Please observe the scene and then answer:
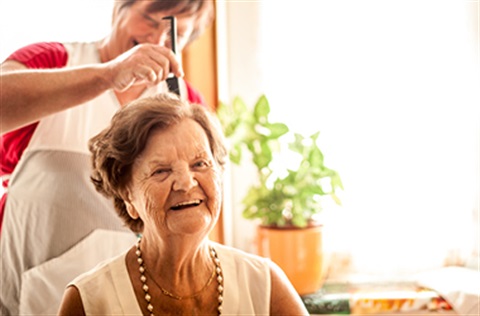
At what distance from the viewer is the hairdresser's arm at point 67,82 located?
50.5 inches

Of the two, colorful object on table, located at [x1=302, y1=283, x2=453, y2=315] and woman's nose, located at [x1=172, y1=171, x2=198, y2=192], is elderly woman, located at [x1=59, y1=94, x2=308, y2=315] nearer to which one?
woman's nose, located at [x1=172, y1=171, x2=198, y2=192]

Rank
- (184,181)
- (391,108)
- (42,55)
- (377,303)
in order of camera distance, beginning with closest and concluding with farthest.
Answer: (184,181), (42,55), (377,303), (391,108)

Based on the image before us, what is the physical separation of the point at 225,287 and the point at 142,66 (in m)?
0.52

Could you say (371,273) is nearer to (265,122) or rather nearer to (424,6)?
(265,122)

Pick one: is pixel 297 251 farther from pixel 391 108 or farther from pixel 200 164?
pixel 200 164

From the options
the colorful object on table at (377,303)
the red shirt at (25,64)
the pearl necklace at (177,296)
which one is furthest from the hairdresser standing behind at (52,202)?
the colorful object on table at (377,303)

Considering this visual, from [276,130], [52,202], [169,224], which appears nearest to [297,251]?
[276,130]

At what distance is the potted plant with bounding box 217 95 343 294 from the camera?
2213mm

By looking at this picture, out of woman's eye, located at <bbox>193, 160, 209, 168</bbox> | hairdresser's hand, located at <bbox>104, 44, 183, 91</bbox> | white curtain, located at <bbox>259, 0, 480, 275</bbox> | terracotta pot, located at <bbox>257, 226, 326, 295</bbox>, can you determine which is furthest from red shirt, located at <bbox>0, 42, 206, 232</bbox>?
white curtain, located at <bbox>259, 0, 480, 275</bbox>

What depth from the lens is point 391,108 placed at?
8.09 ft

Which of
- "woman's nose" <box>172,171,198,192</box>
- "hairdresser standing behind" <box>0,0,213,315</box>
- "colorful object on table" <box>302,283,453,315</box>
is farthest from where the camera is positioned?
"colorful object on table" <box>302,283,453,315</box>

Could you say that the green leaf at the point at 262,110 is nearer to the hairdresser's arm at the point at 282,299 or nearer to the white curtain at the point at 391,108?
the white curtain at the point at 391,108

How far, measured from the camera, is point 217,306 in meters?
1.29

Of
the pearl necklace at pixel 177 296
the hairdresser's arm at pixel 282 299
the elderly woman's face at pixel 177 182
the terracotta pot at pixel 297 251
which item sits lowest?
the terracotta pot at pixel 297 251
